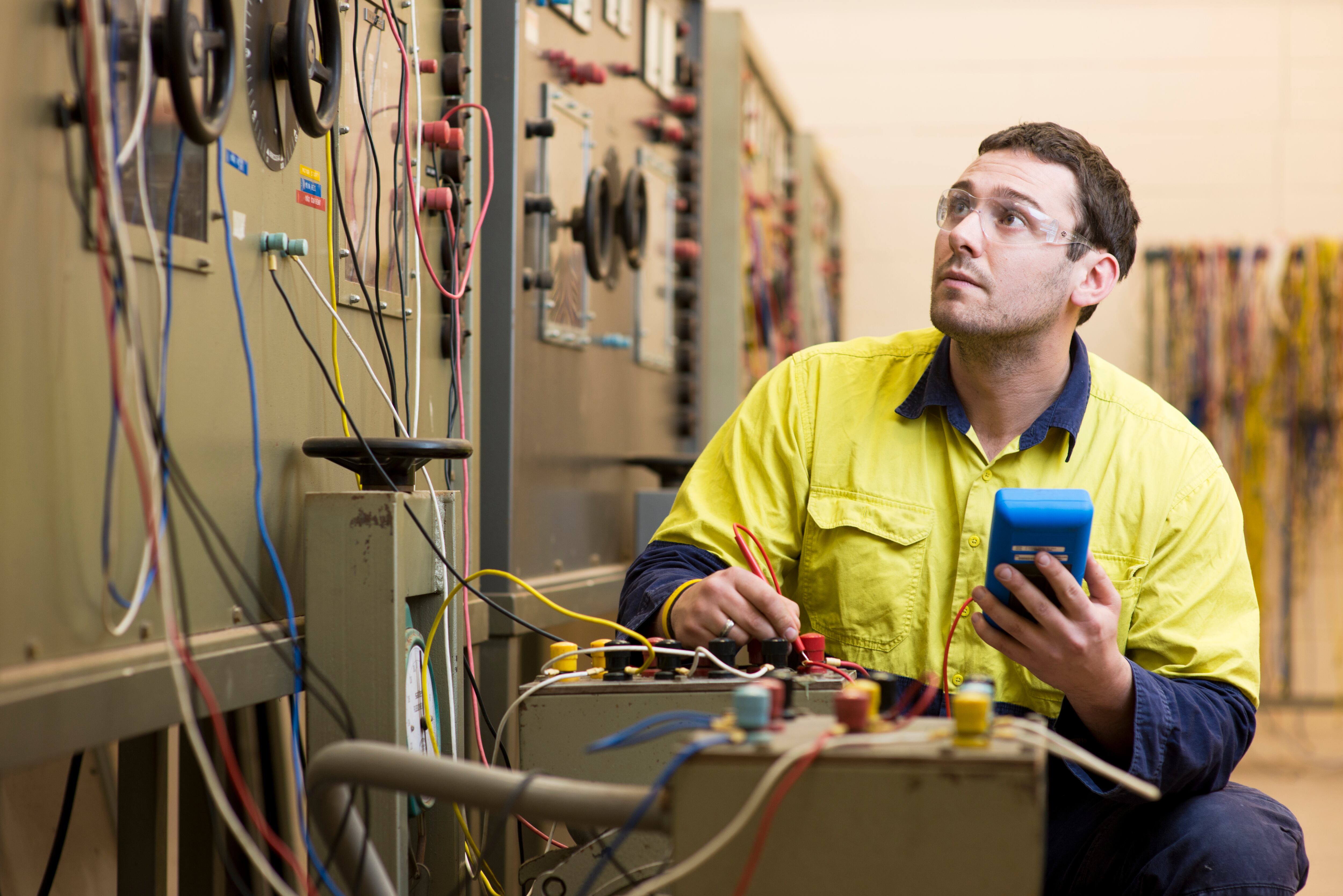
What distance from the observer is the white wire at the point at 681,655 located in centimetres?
126

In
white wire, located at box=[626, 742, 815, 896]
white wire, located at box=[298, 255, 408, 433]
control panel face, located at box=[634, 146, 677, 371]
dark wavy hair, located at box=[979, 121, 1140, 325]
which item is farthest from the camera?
control panel face, located at box=[634, 146, 677, 371]

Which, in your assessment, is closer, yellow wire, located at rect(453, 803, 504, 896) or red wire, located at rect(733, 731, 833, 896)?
red wire, located at rect(733, 731, 833, 896)

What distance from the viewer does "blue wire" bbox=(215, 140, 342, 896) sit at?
1.32m

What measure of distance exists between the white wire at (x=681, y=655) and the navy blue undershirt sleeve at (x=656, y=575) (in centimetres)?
18

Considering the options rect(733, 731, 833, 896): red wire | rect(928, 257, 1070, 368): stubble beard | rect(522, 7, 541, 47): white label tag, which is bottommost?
rect(733, 731, 833, 896): red wire

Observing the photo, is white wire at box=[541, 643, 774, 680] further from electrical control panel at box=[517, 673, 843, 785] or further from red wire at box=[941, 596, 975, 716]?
red wire at box=[941, 596, 975, 716]

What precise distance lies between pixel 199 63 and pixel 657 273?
1952 millimetres

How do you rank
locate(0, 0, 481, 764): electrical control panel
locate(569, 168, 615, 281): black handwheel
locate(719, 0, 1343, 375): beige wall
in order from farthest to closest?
locate(719, 0, 1343, 375): beige wall
locate(569, 168, 615, 281): black handwheel
locate(0, 0, 481, 764): electrical control panel

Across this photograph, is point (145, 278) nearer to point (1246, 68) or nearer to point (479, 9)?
point (479, 9)

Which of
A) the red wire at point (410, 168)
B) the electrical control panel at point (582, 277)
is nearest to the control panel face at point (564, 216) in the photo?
the electrical control panel at point (582, 277)

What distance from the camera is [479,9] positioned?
2.00 m

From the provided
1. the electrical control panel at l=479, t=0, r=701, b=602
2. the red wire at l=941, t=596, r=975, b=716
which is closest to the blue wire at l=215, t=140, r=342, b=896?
the electrical control panel at l=479, t=0, r=701, b=602

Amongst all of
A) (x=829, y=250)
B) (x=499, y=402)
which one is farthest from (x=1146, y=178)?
(x=499, y=402)

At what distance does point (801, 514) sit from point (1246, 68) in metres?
5.16
